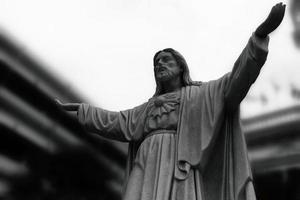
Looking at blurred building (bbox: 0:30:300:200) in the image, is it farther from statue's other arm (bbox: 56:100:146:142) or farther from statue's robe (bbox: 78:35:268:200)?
statue's robe (bbox: 78:35:268:200)

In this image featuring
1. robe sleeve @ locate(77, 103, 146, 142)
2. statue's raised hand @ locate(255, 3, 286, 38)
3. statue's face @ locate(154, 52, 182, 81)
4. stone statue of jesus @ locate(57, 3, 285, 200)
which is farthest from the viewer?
statue's face @ locate(154, 52, 182, 81)

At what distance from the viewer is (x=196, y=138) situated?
7.22 m

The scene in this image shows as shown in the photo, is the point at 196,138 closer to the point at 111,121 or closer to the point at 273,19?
the point at 111,121

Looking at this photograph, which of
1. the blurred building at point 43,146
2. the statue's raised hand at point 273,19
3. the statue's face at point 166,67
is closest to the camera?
the statue's raised hand at point 273,19

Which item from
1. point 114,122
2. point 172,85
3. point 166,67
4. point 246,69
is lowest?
point 114,122

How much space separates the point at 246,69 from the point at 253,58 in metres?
0.15

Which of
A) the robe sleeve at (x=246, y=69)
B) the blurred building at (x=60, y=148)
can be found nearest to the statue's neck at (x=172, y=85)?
the robe sleeve at (x=246, y=69)

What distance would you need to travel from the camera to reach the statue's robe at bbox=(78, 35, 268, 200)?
22.5 ft

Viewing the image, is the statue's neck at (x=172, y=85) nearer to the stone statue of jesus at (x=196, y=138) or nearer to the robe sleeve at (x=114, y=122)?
the stone statue of jesus at (x=196, y=138)

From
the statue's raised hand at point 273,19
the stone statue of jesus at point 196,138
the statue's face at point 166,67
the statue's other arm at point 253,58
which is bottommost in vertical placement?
the stone statue of jesus at point 196,138

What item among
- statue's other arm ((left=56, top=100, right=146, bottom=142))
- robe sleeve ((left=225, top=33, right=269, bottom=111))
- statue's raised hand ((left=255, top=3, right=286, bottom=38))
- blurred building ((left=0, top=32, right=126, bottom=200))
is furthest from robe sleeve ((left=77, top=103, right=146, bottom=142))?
blurred building ((left=0, top=32, right=126, bottom=200))

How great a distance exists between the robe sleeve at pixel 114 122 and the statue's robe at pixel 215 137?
1.6 inches

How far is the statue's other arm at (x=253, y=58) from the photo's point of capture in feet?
22.0

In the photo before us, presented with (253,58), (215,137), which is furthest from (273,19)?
(215,137)
